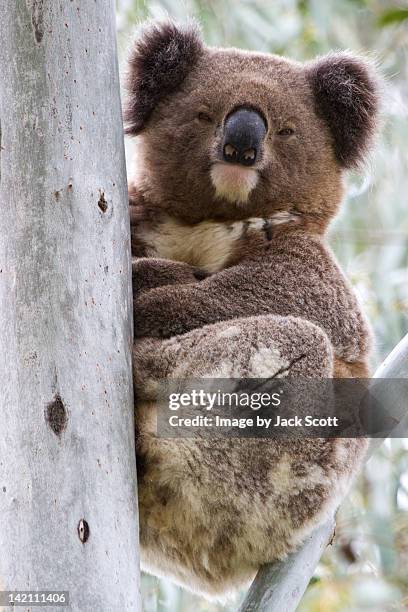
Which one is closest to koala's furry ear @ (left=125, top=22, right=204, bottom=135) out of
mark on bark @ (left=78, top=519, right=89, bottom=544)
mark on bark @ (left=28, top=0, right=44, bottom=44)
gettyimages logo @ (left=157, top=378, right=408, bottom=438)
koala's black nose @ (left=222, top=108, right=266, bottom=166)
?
koala's black nose @ (left=222, top=108, right=266, bottom=166)

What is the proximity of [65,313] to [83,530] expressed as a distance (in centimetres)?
40

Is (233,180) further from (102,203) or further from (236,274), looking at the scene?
(102,203)

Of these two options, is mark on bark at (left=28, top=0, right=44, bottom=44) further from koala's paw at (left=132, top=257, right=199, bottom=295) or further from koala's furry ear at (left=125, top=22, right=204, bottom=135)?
koala's furry ear at (left=125, top=22, right=204, bottom=135)

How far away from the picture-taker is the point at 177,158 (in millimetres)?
2506

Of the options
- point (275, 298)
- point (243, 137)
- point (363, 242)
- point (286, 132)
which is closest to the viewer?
point (275, 298)

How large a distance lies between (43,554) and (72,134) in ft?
2.61

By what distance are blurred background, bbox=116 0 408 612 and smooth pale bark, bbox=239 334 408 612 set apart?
852 millimetres

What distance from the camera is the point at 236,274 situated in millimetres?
2223

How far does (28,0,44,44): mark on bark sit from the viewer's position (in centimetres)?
177

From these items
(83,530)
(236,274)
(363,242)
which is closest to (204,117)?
(236,274)

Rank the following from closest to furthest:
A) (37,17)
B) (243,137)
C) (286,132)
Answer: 1. (37,17)
2. (243,137)
3. (286,132)

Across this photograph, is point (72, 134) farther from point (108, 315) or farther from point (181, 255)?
point (181, 255)

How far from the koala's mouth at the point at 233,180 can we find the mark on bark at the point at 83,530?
110 centimetres

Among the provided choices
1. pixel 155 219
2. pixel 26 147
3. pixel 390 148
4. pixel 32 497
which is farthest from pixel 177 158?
A: pixel 390 148
